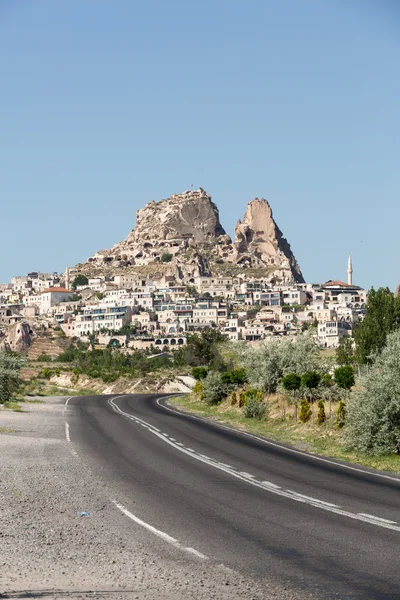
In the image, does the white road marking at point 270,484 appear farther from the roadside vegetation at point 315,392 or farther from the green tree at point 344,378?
the green tree at point 344,378

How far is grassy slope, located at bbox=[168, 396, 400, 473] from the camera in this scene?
24.4 metres

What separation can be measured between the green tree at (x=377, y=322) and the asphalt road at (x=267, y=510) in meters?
42.3

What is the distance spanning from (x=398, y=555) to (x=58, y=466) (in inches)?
479

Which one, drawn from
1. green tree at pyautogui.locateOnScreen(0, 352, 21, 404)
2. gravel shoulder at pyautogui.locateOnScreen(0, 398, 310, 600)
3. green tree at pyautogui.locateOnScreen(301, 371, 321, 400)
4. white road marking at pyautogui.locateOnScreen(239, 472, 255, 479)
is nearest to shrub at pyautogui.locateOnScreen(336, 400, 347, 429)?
green tree at pyautogui.locateOnScreen(301, 371, 321, 400)

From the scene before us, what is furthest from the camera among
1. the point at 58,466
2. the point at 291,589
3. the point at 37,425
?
the point at 37,425

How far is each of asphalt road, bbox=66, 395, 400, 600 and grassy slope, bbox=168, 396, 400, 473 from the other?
3.09 feet

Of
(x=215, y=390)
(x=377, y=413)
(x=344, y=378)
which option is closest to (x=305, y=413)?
(x=344, y=378)

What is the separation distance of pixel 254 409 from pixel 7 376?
20.0m

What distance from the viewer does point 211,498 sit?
54.6 ft

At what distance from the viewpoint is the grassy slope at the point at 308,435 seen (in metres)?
24.4

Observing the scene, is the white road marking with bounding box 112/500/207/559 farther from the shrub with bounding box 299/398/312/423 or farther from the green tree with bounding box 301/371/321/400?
the green tree with bounding box 301/371/321/400

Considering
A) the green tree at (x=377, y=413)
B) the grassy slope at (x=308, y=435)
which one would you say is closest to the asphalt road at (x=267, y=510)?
the grassy slope at (x=308, y=435)

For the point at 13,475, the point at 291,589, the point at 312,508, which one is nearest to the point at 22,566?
the point at 291,589

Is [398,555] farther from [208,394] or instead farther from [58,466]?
[208,394]
